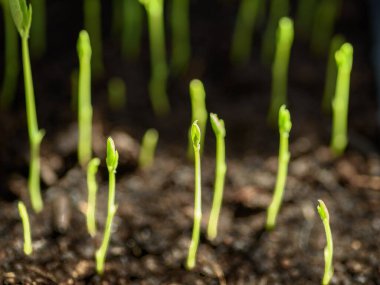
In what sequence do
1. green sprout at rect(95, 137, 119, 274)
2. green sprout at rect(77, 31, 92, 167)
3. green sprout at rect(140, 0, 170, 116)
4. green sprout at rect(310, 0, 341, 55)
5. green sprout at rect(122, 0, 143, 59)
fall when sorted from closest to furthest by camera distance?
1. green sprout at rect(95, 137, 119, 274)
2. green sprout at rect(77, 31, 92, 167)
3. green sprout at rect(140, 0, 170, 116)
4. green sprout at rect(122, 0, 143, 59)
5. green sprout at rect(310, 0, 341, 55)

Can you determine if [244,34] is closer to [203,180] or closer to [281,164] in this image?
[203,180]

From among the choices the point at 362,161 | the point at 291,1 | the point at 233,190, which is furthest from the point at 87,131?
the point at 291,1

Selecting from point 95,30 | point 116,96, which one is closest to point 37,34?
point 95,30

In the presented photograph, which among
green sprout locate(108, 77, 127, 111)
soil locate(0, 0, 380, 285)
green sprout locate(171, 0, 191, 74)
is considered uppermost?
green sprout locate(171, 0, 191, 74)

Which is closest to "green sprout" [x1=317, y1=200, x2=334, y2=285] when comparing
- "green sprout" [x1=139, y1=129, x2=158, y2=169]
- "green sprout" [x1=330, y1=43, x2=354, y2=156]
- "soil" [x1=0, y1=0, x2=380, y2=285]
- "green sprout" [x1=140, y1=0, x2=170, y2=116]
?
"soil" [x1=0, y1=0, x2=380, y2=285]

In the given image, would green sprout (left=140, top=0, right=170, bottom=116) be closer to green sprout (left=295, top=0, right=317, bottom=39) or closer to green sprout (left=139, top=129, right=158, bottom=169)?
green sprout (left=139, top=129, right=158, bottom=169)

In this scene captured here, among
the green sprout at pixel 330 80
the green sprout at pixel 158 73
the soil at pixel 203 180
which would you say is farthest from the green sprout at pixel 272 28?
the green sprout at pixel 158 73
